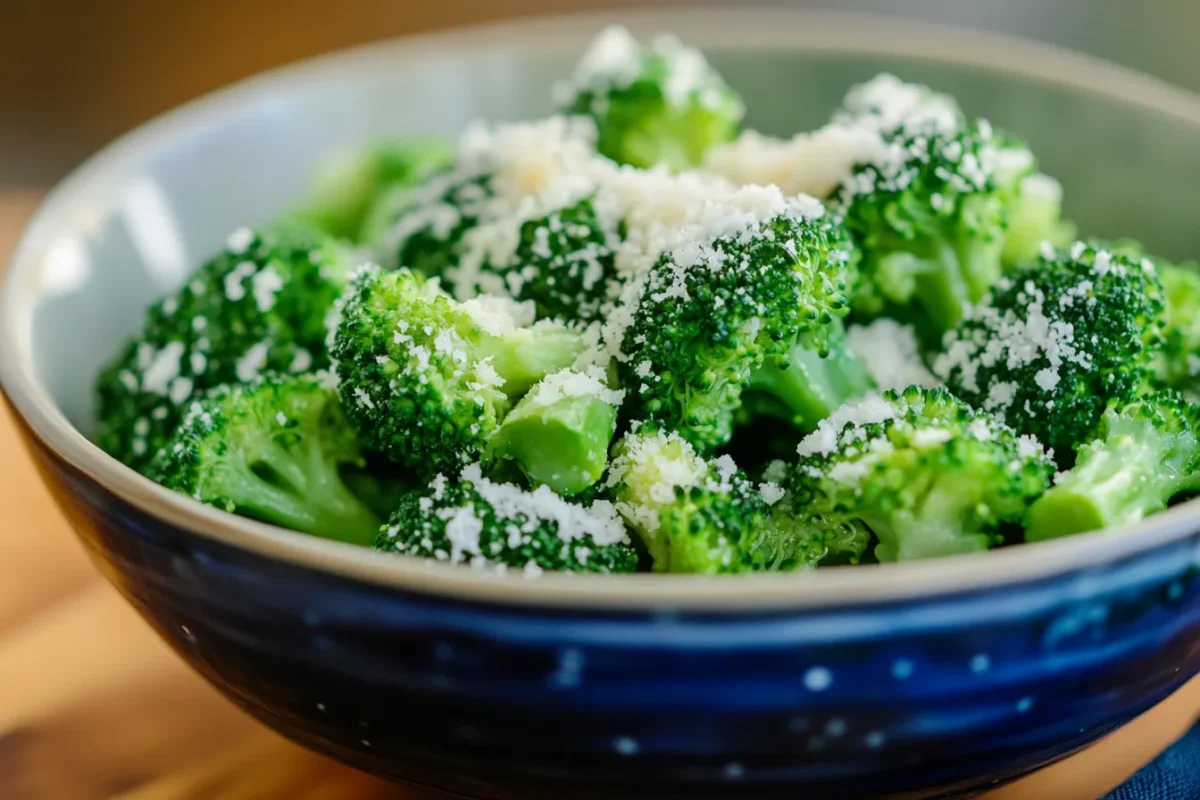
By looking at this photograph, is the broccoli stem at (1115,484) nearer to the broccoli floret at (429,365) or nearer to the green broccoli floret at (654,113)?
the broccoli floret at (429,365)

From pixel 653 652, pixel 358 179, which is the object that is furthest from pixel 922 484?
pixel 358 179

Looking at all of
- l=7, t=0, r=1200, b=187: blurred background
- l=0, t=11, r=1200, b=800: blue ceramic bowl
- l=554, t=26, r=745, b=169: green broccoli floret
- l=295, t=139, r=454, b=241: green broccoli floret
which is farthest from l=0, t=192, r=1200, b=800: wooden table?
l=7, t=0, r=1200, b=187: blurred background

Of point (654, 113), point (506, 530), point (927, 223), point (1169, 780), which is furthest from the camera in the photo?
point (654, 113)

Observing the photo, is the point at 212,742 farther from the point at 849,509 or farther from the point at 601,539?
the point at 849,509

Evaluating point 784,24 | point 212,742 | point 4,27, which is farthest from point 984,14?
point 4,27

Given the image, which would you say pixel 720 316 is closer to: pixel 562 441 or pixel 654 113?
pixel 562 441

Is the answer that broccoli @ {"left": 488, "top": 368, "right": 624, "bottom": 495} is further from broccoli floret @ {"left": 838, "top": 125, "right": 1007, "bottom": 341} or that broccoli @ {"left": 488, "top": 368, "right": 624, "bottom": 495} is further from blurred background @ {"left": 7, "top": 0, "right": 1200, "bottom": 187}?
blurred background @ {"left": 7, "top": 0, "right": 1200, "bottom": 187}
